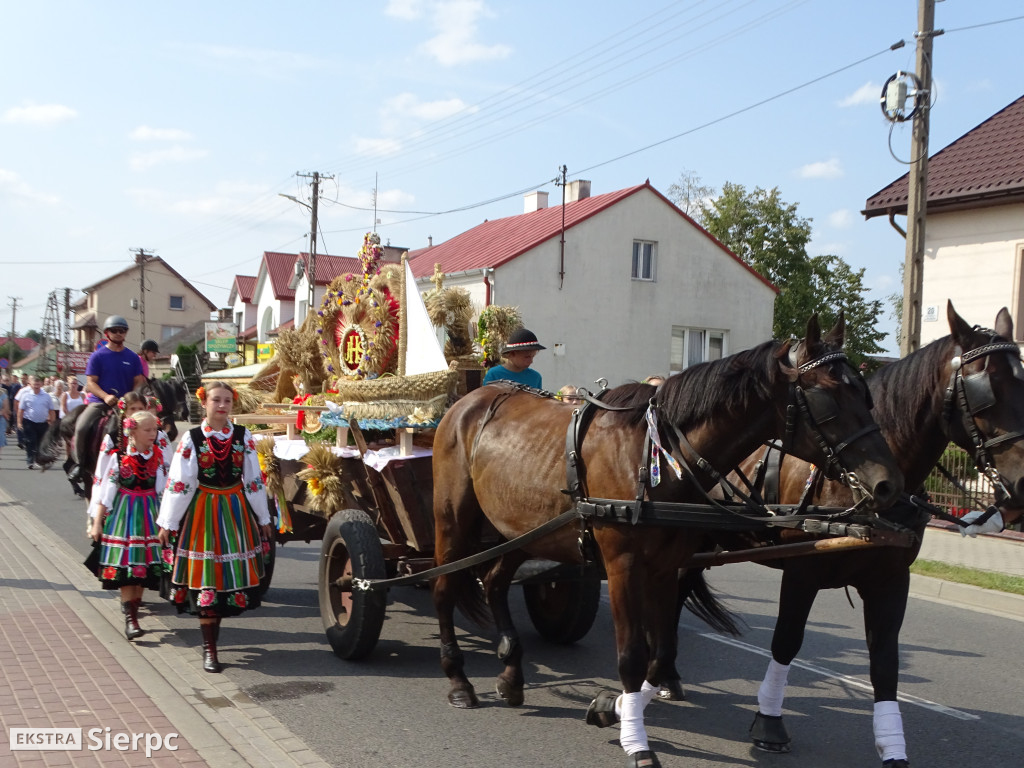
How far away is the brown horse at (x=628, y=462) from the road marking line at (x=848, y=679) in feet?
5.12

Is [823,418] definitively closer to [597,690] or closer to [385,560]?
[597,690]

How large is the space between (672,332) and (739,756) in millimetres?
25658

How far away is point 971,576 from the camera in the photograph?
9.42 m

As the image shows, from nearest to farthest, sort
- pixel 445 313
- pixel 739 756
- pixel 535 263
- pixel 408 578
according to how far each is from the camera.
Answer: pixel 739 756
pixel 408 578
pixel 445 313
pixel 535 263

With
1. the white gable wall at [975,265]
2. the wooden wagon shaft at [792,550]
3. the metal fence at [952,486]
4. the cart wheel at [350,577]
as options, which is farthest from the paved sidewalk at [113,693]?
the white gable wall at [975,265]

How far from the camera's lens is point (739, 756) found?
4652 mm

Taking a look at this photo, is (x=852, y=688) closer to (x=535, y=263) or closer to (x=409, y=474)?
(x=409, y=474)

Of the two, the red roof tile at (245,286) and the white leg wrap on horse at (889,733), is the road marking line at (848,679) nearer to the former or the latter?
the white leg wrap on horse at (889,733)

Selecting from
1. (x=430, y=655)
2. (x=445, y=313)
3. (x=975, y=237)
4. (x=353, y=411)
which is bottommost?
(x=430, y=655)

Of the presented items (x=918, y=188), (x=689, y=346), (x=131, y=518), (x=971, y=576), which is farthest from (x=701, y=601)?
(x=689, y=346)

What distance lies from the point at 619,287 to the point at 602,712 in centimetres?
2458

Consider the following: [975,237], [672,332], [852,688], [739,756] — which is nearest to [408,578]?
[739,756]

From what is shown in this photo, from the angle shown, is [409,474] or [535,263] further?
[535,263]

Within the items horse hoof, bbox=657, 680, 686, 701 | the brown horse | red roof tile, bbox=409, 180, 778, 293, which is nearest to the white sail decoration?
the brown horse
